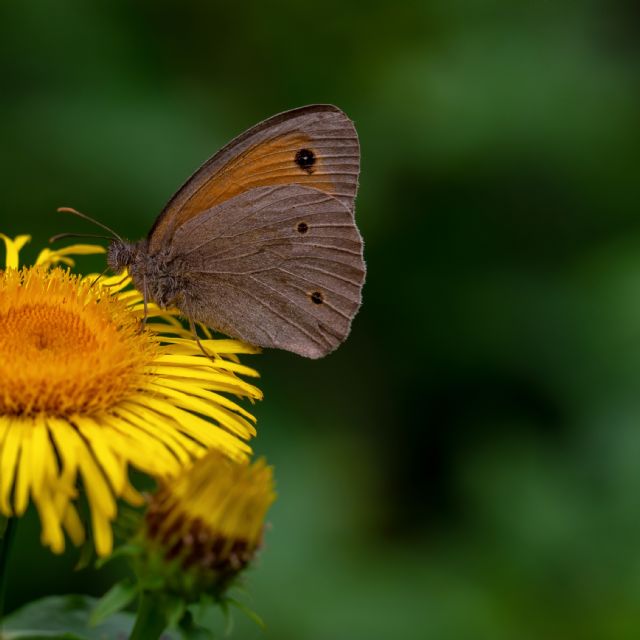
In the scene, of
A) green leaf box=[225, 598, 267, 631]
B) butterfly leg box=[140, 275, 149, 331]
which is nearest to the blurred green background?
butterfly leg box=[140, 275, 149, 331]

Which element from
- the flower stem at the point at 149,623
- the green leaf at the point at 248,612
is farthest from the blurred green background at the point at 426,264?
the green leaf at the point at 248,612

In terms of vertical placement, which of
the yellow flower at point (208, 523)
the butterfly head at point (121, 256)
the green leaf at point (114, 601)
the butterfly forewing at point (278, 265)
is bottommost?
the green leaf at point (114, 601)

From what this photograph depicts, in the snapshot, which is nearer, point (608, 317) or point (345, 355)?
point (608, 317)

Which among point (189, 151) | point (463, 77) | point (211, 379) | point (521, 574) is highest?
point (463, 77)

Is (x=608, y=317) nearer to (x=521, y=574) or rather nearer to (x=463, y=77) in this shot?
(x=521, y=574)

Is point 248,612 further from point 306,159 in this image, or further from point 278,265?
point 306,159

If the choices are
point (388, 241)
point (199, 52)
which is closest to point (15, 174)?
point (199, 52)

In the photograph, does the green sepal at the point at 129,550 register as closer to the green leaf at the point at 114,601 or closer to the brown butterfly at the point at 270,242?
the green leaf at the point at 114,601
